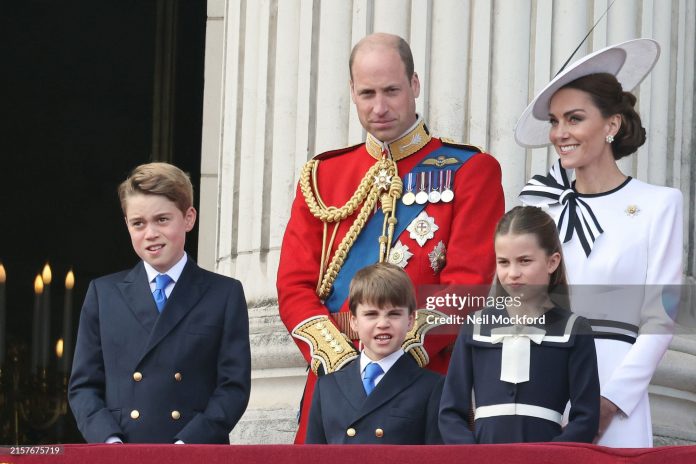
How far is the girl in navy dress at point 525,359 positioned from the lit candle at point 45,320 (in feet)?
15.9

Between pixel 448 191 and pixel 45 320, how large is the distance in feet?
16.2

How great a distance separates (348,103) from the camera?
6.77m

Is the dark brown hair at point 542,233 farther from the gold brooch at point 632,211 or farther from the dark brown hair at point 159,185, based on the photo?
the dark brown hair at point 159,185

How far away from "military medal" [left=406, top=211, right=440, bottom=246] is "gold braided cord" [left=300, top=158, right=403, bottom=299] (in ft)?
0.24

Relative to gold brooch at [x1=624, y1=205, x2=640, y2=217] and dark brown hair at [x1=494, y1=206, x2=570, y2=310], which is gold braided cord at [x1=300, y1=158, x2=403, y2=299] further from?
gold brooch at [x1=624, y1=205, x2=640, y2=217]

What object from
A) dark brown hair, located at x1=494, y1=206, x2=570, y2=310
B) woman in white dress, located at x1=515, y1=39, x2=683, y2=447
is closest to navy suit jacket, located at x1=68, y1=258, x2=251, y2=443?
dark brown hair, located at x1=494, y1=206, x2=570, y2=310

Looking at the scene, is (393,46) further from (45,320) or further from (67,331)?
(45,320)

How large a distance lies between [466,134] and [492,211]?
54.5 inches

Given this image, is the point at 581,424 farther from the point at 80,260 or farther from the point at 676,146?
the point at 80,260

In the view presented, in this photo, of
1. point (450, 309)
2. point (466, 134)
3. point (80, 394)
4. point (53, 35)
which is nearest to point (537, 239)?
point (450, 309)

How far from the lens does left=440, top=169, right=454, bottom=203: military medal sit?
17.4 ft

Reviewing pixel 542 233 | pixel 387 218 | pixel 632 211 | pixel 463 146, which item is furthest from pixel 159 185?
pixel 632 211

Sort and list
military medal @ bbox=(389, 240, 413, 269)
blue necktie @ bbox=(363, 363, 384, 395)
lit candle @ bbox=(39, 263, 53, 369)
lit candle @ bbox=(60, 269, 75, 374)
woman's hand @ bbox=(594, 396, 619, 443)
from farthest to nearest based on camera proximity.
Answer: lit candle @ bbox=(60, 269, 75, 374), lit candle @ bbox=(39, 263, 53, 369), military medal @ bbox=(389, 240, 413, 269), blue necktie @ bbox=(363, 363, 384, 395), woman's hand @ bbox=(594, 396, 619, 443)

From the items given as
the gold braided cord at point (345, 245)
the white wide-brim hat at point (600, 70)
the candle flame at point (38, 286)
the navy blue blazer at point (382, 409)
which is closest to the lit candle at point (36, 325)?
the candle flame at point (38, 286)
